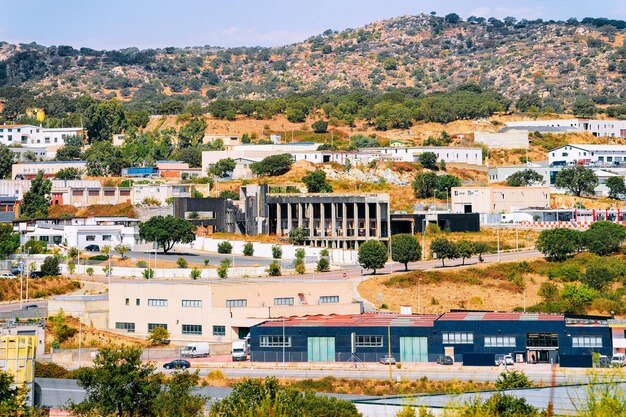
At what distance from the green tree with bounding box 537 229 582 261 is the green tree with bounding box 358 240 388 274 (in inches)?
435

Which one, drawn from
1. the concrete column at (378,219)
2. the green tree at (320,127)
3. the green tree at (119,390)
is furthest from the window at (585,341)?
the green tree at (320,127)

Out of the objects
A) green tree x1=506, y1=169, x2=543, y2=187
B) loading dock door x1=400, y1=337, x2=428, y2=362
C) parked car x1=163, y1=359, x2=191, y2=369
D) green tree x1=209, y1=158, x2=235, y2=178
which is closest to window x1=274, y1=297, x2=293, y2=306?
parked car x1=163, y1=359, x2=191, y2=369

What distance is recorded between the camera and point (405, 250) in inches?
3349

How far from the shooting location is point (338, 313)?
6975 centimetres

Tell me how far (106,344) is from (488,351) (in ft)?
61.8

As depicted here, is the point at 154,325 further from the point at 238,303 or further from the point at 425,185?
the point at 425,185

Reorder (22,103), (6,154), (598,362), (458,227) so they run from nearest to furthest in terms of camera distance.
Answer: (598,362), (458,227), (6,154), (22,103)

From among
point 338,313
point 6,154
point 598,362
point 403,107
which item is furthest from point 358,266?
point 403,107

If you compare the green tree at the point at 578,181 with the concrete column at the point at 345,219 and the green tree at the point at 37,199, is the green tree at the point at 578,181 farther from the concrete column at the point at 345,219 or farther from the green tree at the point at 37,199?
the green tree at the point at 37,199

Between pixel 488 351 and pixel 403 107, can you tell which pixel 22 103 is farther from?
pixel 488 351

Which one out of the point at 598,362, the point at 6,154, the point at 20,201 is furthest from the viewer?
the point at 6,154

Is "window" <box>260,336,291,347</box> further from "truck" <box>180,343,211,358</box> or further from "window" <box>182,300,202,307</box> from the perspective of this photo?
"window" <box>182,300,202,307</box>

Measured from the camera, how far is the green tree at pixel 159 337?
6656 centimetres

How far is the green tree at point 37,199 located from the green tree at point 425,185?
1206 inches
